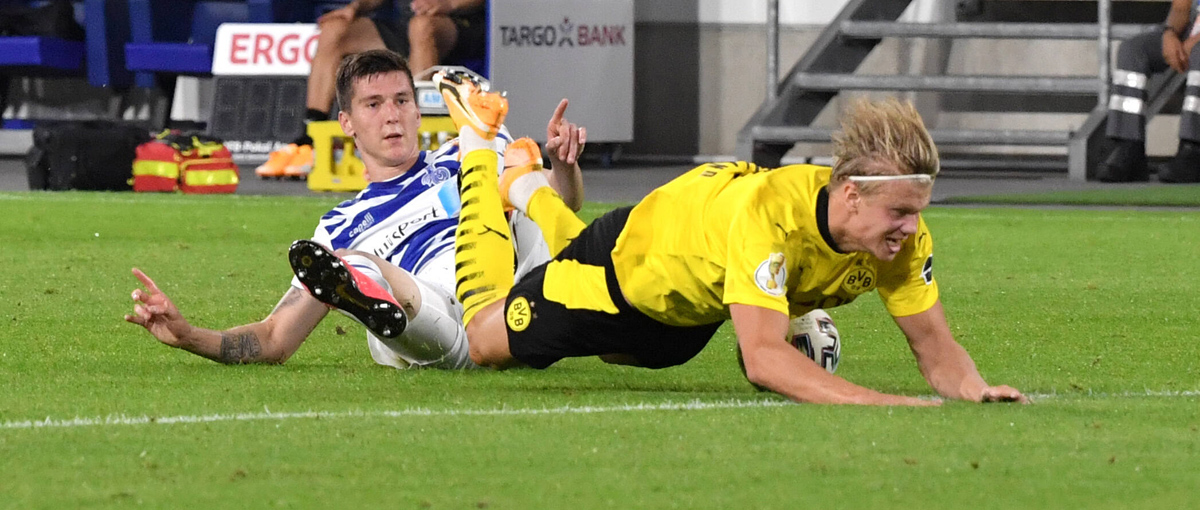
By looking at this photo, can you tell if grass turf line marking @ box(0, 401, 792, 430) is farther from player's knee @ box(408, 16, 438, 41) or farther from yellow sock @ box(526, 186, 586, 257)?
player's knee @ box(408, 16, 438, 41)

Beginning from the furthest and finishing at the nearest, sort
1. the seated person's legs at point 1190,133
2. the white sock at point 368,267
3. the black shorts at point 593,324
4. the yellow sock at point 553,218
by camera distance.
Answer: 1. the seated person's legs at point 1190,133
2. the yellow sock at point 553,218
3. the white sock at point 368,267
4. the black shorts at point 593,324

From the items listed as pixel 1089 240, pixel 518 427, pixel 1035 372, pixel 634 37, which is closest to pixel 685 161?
pixel 634 37

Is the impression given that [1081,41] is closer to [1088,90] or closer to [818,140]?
[1088,90]

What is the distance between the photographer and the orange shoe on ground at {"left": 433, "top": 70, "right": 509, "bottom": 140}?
4.96 metres

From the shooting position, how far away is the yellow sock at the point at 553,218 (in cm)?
493

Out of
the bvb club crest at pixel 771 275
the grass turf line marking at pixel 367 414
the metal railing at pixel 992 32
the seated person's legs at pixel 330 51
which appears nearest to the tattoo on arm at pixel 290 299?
the grass turf line marking at pixel 367 414

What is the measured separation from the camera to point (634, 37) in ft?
52.2

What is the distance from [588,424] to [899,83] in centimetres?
1071

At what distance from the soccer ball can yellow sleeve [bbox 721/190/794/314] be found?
1.87ft

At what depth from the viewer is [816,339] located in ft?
14.1

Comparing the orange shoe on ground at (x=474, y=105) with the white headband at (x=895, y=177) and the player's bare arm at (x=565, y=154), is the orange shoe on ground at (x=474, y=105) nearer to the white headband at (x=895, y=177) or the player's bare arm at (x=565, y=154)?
the player's bare arm at (x=565, y=154)

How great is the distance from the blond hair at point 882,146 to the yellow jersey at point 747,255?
0.12 metres

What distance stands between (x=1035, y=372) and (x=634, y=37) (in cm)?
1152

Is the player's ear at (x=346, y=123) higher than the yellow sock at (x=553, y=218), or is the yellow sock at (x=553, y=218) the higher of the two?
the player's ear at (x=346, y=123)
